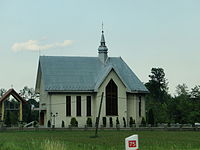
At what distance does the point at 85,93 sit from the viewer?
185ft

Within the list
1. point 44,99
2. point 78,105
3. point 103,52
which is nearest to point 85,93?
point 78,105

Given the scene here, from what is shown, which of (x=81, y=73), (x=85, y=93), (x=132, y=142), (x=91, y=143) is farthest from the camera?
(x=81, y=73)

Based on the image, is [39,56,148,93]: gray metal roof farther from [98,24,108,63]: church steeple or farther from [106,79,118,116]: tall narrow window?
[106,79,118,116]: tall narrow window

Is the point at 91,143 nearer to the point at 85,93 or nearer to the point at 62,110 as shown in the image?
the point at 62,110

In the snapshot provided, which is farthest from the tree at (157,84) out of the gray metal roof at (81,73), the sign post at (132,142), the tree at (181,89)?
the sign post at (132,142)

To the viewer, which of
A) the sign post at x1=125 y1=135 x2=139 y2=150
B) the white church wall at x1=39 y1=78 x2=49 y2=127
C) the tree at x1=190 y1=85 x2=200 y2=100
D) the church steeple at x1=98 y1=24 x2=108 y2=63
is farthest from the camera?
the tree at x1=190 y1=85 x2=200 y2=100

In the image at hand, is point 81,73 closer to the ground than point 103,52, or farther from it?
closer to the ground

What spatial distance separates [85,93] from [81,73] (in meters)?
2.77

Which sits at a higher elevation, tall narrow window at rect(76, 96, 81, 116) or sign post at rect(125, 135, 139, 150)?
tall narrow window at rect(76, 96, 81, 116)

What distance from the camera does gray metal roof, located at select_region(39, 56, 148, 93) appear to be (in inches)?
2190

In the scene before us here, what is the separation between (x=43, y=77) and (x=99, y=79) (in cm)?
654

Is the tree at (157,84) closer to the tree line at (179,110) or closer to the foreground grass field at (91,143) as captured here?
the tree line at (179,110)

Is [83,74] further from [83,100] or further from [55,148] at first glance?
[55,148]

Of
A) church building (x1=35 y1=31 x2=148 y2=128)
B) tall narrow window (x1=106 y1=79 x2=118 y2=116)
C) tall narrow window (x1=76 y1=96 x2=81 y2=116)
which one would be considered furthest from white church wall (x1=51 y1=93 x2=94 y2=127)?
tall narrow window (x1=106 y1=79 x2=118 y2=116)
